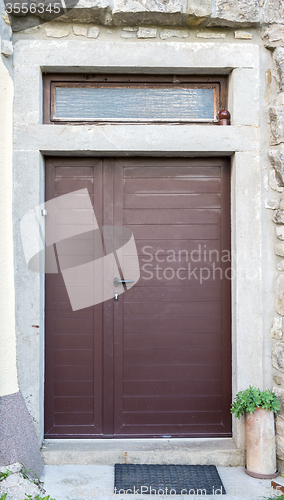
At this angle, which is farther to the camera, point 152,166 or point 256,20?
point 152,166

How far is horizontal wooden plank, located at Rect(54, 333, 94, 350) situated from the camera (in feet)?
11.7

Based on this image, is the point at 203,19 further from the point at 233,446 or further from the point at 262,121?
the point at 233,446

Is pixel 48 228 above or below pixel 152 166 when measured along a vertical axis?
below

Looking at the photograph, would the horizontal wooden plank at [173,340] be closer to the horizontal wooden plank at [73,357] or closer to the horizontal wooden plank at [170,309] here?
the horizontal wooden plank at [170,309]

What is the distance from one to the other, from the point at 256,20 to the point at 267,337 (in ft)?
8.53

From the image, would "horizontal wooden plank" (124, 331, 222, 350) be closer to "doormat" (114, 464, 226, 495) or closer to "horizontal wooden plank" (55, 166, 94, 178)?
"doormat" (114, 464, 226, 495)

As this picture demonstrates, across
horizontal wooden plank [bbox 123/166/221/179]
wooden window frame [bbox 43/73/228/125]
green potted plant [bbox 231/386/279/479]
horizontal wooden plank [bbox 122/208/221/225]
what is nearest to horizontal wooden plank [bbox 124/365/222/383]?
green potted plant [bbox 231/386/279/479]

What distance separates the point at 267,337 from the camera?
342 centimetres

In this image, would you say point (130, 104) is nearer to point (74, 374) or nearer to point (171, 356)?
point (171, 356)

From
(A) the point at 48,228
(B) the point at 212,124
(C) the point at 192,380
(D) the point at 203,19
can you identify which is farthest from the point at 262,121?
(C) the point at 192,380

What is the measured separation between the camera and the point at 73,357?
3.56m

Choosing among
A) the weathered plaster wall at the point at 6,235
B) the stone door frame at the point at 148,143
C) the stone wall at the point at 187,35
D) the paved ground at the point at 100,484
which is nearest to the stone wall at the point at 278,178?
the stone wall at the point at 187,35

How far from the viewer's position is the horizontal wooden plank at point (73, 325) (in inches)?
140

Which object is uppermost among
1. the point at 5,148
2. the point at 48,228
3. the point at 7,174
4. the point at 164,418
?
the point at 5,148
